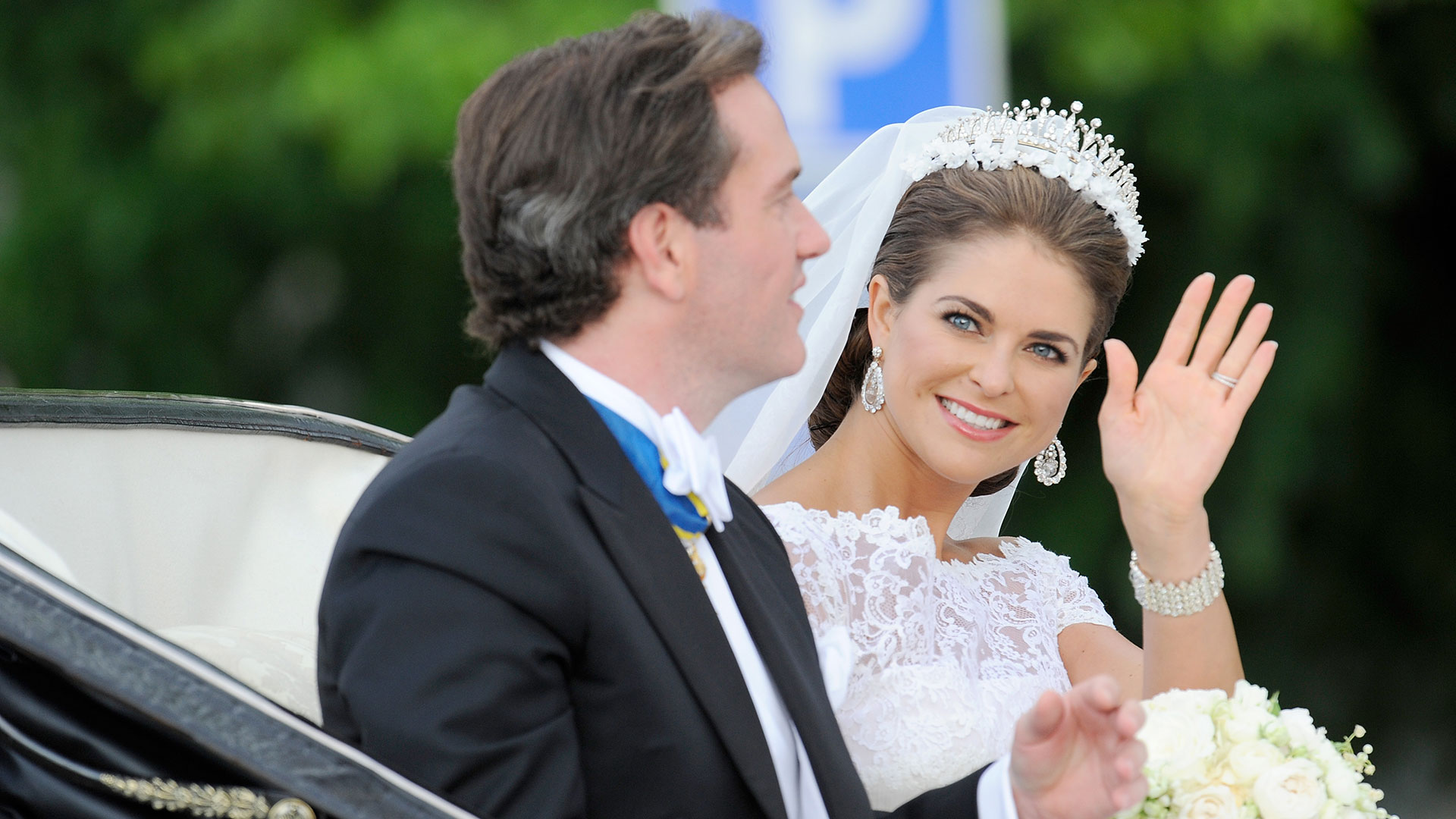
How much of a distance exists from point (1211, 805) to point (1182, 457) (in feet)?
1.87

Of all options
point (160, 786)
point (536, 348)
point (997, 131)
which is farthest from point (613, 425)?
point (997, 131)

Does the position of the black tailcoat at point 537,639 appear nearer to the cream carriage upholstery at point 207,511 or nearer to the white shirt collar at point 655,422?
the white shirt collar at point 655,422

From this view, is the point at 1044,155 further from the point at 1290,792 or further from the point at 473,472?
the point at 473,472

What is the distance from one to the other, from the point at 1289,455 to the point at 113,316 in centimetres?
415

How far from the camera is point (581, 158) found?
5.98 feet

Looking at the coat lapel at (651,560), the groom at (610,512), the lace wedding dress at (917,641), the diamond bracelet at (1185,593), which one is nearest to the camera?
the groom at (610,512)

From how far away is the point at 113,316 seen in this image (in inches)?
229

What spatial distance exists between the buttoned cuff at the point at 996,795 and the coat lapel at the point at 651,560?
340 mm

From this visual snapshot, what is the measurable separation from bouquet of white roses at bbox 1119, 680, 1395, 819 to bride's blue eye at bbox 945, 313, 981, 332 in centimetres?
88

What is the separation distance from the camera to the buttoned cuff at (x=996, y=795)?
204cm

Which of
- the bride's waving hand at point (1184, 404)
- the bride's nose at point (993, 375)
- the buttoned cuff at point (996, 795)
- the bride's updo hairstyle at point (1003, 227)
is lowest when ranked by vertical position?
the buttoned cuff at point (996, 795)

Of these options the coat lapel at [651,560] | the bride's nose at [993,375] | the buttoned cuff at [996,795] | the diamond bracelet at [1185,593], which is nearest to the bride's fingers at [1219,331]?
the diamond bracelet at [1185,593]

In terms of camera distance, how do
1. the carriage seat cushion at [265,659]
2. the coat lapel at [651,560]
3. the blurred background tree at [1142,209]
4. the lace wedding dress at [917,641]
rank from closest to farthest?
the coat lapel at [651,560] → the carriage seat cushion at [265,659] → the lace wedding dress at [917,641] → the blurred background tree at [1142,209]

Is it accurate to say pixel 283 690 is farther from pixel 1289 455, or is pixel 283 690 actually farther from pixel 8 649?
pixel 1289 455
